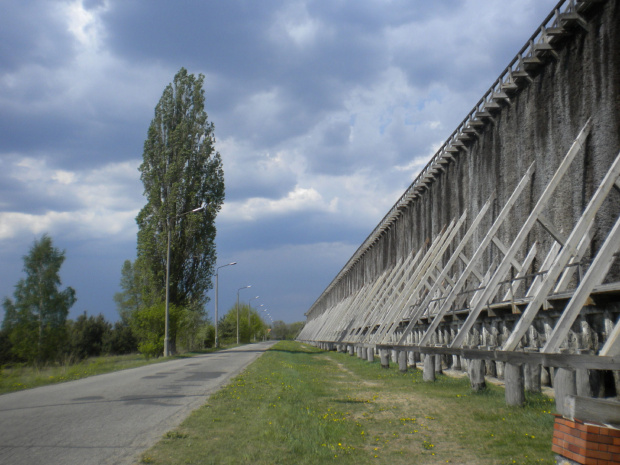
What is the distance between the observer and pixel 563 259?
9.45 metres

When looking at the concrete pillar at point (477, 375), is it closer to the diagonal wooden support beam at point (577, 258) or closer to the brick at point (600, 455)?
the diagonal wooden support beam at point (577, 258)

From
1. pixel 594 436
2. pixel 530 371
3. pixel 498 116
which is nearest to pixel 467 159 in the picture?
pixel 498 116

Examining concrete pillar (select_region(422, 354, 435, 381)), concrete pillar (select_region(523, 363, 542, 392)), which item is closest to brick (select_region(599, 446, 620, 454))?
concrete pillar (select_region(523, 363, 542, 392))

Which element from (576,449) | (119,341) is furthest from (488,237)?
(119,341)

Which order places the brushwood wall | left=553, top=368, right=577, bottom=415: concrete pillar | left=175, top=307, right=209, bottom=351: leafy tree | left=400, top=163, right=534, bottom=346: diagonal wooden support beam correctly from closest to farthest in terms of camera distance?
left=553, top=368, right=577, bottom=415: concrete pillar, the brushwood wall, left=400, top=163, right=534, bottom=346: diagonal wooden support beam, left=175, top=307, right=209, bottom=351: leafy tree

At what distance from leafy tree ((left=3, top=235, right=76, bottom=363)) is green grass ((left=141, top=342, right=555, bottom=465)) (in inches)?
1715

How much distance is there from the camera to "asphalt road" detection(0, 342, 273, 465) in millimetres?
6109

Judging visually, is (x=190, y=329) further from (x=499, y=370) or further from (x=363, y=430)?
(x=363, y=430)

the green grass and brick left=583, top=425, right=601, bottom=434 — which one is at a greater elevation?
brick left=583, top=425, right=601, bottom=434

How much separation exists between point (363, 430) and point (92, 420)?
4.29m

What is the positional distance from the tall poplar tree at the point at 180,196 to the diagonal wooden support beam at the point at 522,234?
26.3m

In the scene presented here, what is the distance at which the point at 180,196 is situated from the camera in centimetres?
3569

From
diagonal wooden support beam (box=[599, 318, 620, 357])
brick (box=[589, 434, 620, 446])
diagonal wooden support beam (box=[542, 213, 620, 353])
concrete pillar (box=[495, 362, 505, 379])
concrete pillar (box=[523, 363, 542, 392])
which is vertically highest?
diagonal wooden support beam (box=[542, 213, 620, 353])

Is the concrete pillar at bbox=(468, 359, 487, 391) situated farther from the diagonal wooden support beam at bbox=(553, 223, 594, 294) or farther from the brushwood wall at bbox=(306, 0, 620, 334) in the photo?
the brushwood wall at bbox=(306, 0, 620, 334)
